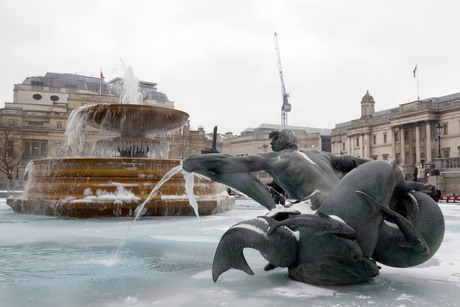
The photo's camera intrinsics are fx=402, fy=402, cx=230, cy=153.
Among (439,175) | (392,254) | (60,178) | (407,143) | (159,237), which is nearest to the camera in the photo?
(392,254)

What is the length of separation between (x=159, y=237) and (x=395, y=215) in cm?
381

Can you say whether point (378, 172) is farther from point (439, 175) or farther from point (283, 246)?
point (439, 175)

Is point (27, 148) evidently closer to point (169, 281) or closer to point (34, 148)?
point (34, 148)

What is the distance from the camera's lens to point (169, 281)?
301cm

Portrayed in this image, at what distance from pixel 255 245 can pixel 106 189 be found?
6656 millimetres

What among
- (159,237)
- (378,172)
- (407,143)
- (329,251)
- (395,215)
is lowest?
(159,237)

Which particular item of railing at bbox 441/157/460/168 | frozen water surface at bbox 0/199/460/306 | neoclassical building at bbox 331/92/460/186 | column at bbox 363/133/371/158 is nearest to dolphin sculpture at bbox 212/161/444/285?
frozen water surface at bbox 0/199/460/306

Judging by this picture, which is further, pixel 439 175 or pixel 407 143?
pixel 407 143

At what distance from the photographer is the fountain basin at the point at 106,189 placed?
8.69 meters

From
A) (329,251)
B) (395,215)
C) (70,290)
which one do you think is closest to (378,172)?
(395,215)

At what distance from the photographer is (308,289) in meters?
2.73

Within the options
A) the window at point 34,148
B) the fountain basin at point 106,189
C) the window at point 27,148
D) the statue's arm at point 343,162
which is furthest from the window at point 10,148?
the statue's arm at point 343,162

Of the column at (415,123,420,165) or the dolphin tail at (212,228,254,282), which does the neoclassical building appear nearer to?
the column at (415,123,420,165)

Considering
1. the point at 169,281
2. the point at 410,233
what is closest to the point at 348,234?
the point at 410,233
